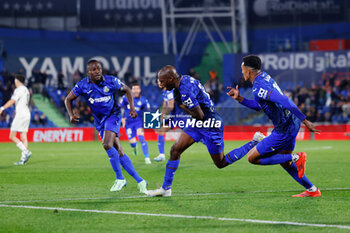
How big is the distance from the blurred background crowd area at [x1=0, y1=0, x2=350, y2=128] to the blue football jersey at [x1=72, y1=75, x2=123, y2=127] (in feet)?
65.7

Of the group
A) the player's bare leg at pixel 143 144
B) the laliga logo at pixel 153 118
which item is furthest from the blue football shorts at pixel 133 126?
the laliga logo at pixel 153 118

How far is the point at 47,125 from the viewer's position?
94.9 ft

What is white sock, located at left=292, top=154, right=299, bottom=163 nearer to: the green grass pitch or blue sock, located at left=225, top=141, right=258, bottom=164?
the green grass pitch

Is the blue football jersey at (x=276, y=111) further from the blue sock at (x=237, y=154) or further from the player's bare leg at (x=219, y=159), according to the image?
the player's bare leg at (x=219, y=159)

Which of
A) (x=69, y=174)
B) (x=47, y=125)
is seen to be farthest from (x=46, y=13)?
(x=69, y=174)

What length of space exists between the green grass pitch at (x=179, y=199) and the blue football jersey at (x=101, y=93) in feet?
4.61

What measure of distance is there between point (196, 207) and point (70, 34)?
3541 cm

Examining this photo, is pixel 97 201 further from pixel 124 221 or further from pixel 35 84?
pixel 35 84

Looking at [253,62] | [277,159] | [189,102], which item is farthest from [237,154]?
[253,62]

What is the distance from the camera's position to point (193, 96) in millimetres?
8570

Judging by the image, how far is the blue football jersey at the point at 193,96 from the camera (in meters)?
8.56

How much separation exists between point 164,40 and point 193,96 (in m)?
30.5

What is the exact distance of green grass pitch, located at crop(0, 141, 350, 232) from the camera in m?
6.84

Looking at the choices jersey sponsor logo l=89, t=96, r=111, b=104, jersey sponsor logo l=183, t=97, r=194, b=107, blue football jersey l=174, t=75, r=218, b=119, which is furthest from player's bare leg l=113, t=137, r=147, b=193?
jersey sponsor logo l=183, t=97, r=194, b=107
